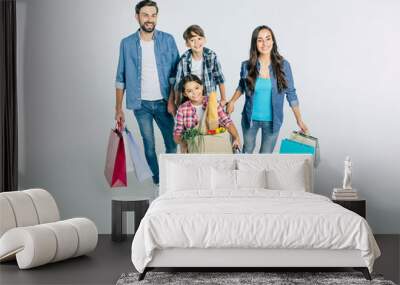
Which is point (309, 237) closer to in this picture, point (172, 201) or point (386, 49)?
point (172, 201)

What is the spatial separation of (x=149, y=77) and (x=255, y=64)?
1174 millimetres

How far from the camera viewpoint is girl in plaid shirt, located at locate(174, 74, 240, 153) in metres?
7.58

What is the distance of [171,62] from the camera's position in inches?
299

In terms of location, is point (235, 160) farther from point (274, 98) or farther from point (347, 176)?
point (347, 176)

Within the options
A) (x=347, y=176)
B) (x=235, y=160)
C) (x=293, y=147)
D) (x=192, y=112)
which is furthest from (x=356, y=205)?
(x=192, y=112)

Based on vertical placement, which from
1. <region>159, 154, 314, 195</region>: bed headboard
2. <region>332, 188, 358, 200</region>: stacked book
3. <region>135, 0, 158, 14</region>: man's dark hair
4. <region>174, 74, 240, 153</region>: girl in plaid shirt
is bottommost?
<region>332, 188, 358, 200</region>: stacked book

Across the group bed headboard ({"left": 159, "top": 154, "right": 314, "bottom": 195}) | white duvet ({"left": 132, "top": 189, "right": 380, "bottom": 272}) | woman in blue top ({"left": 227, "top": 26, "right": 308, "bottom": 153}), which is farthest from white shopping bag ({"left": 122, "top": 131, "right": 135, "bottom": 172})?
white duvet ({"left": 132, "top": 189, "right": 380, "bottom": 272})

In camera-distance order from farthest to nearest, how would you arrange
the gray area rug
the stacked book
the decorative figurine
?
1. the decorative figurine
2. the stacked book
3. the gray area rug

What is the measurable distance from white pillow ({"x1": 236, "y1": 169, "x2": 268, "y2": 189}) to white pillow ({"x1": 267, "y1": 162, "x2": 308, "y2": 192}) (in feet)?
0.33

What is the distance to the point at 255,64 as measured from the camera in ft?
24.9

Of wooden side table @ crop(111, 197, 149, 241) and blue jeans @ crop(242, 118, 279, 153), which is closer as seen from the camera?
wooden side table @ crop(111, 197, 149, 241)

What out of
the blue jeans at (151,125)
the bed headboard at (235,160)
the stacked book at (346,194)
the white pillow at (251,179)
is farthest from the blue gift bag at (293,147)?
the blue jeans at (151,125)

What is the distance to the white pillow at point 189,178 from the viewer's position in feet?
22.2

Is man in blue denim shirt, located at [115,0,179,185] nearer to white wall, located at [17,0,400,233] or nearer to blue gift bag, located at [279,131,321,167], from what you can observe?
white wall, located at [17,0,400,233]
